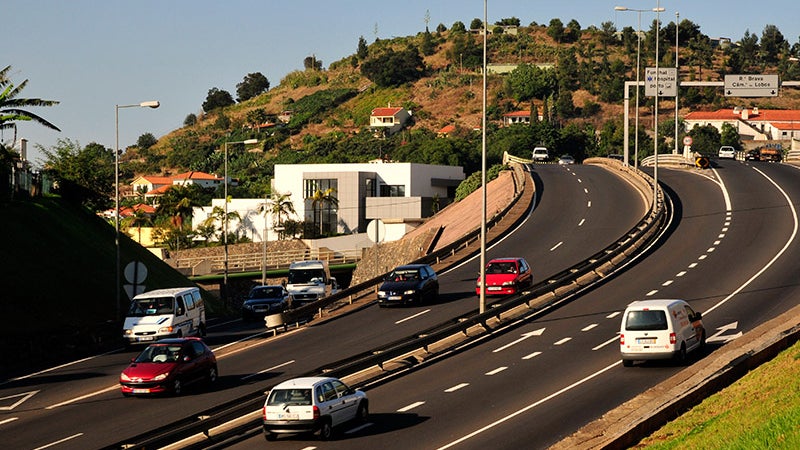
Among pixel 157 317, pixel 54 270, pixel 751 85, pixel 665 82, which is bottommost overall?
pixel 157 317

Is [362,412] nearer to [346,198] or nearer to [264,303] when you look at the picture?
[264,303]

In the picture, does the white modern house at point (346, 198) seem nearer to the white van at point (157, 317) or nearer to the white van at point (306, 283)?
the white van at point (306, 283)

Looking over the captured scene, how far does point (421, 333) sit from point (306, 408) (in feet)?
38.2

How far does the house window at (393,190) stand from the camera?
119750 mm

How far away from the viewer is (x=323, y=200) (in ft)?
385

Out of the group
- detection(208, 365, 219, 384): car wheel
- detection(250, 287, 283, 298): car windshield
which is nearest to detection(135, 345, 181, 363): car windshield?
detection(208, 365, 219, 384): car wheel

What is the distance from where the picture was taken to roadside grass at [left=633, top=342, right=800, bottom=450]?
1592 centimetres

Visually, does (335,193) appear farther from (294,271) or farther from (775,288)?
(775,288)

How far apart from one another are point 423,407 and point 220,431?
509 cm

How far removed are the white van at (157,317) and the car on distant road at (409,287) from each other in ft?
32.2

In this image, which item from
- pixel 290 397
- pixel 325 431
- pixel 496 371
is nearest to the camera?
pixel 325 431

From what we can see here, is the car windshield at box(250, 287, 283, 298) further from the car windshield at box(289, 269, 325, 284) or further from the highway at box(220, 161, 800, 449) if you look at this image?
the highway at box(220, 161, 800, 449)

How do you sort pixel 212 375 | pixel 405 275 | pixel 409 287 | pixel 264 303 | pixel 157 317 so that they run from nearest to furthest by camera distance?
pixel 212 375
pixel 157 317
pixel 409 287
pixel 405 275
pixel 264 303

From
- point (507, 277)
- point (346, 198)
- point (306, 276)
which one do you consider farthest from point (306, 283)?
point (346, 198)
